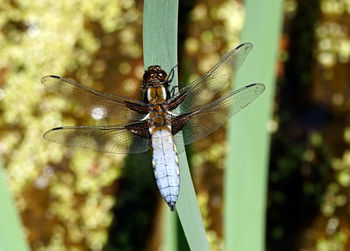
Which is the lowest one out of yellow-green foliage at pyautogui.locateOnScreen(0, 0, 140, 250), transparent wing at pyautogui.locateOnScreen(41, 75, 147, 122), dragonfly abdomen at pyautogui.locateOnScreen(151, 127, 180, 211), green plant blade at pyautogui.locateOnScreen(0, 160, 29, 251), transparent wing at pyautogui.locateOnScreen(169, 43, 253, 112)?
green plant blade at pyautogui.locateOnScreen(0, 160, 29, 251)

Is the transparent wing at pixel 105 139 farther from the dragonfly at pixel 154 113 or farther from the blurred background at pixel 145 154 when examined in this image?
the blurred background at pixel 145 154

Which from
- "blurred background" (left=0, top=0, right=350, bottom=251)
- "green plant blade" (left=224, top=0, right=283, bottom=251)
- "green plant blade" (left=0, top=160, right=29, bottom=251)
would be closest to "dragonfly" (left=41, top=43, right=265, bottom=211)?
"green plant blade" (left=224, top=0, right=283, bottom=251)

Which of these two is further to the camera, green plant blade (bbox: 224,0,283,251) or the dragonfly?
the dragonfly

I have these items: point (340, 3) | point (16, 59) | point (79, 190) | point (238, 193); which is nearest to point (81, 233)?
point (79, 190)

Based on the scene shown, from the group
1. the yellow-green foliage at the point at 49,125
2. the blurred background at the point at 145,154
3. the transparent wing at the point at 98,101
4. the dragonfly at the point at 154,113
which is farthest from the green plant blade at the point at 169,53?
the yellow-green foliage at the point at 49,125

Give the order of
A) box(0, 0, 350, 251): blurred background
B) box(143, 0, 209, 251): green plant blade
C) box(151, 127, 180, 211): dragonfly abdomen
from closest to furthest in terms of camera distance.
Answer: box(143, 0, 209, 251): green plant blade
box(151, 127, 180, 211): dragonfly abdomen
box(0, 0, 350, 251): blurred background

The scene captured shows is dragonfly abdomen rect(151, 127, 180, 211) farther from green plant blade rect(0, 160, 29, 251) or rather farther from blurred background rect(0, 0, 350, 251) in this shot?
blurred background rect(0, 0, 350, 251)

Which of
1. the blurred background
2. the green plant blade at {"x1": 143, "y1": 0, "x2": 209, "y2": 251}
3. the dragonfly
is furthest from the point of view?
the blurred background

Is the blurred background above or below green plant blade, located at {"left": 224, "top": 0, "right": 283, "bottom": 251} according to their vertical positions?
above
